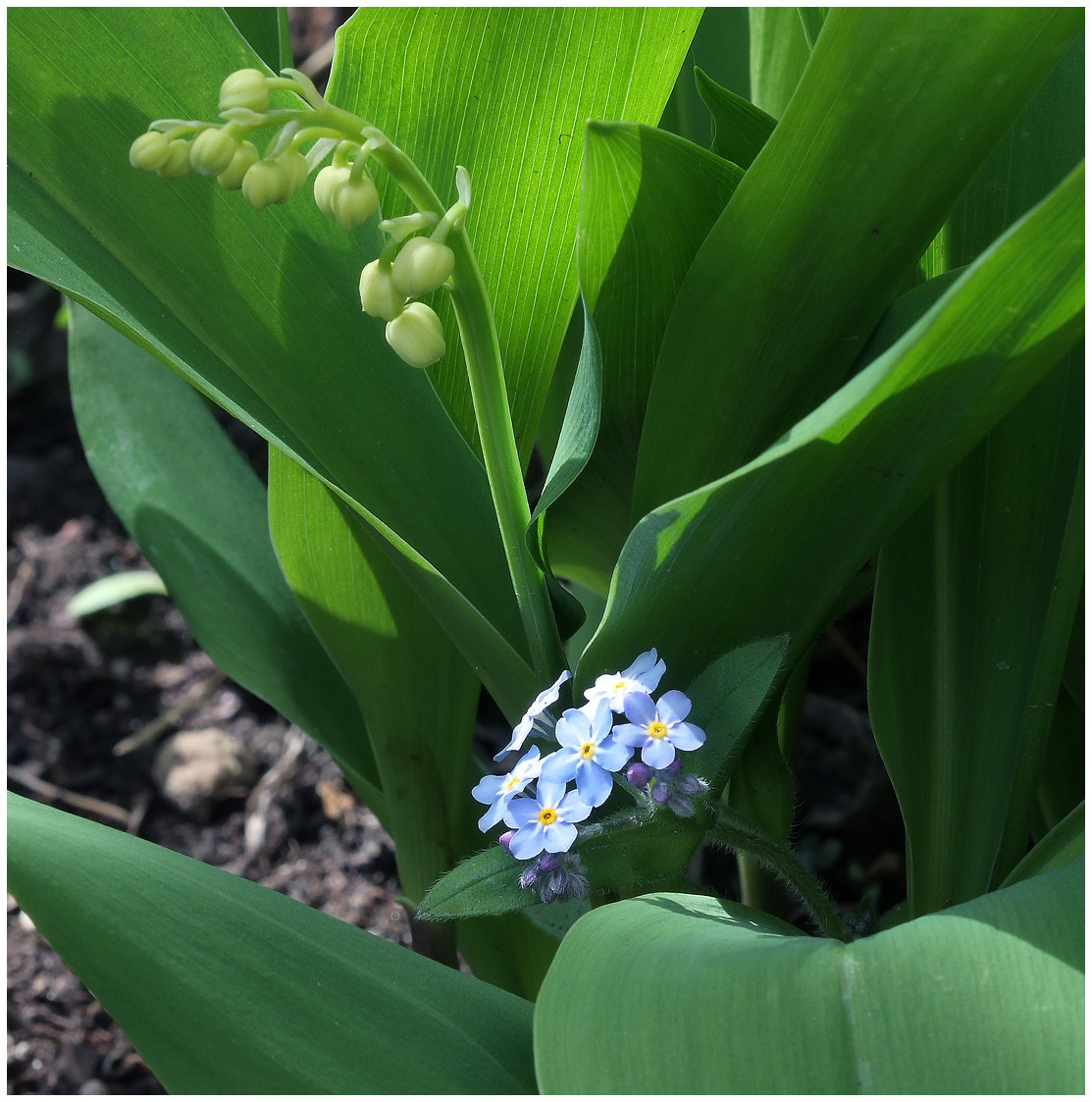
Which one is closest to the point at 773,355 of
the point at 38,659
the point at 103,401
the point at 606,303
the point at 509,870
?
the point at 606,303

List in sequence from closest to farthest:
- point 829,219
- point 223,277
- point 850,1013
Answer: point 850,1013 → point 829,219 → point 223,277

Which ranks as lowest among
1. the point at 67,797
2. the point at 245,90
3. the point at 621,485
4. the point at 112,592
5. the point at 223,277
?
the point at 67,797

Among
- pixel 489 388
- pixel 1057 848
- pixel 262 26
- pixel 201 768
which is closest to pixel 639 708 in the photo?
pixel 489 388

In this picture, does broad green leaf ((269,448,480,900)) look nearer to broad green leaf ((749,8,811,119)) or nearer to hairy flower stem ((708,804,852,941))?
hairy flower stem ((708,804,852,941))

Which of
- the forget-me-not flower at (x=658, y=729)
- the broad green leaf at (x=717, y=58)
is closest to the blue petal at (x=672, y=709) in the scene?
the forget-me-not flower at (x=658, y=729)

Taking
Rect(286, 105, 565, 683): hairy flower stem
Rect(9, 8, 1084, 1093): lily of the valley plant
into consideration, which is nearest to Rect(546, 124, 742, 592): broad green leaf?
Rect(9, 8, 1084, 1093): lily of the valley plant

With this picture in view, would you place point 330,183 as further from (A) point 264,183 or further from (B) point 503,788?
(B) point 503,788
